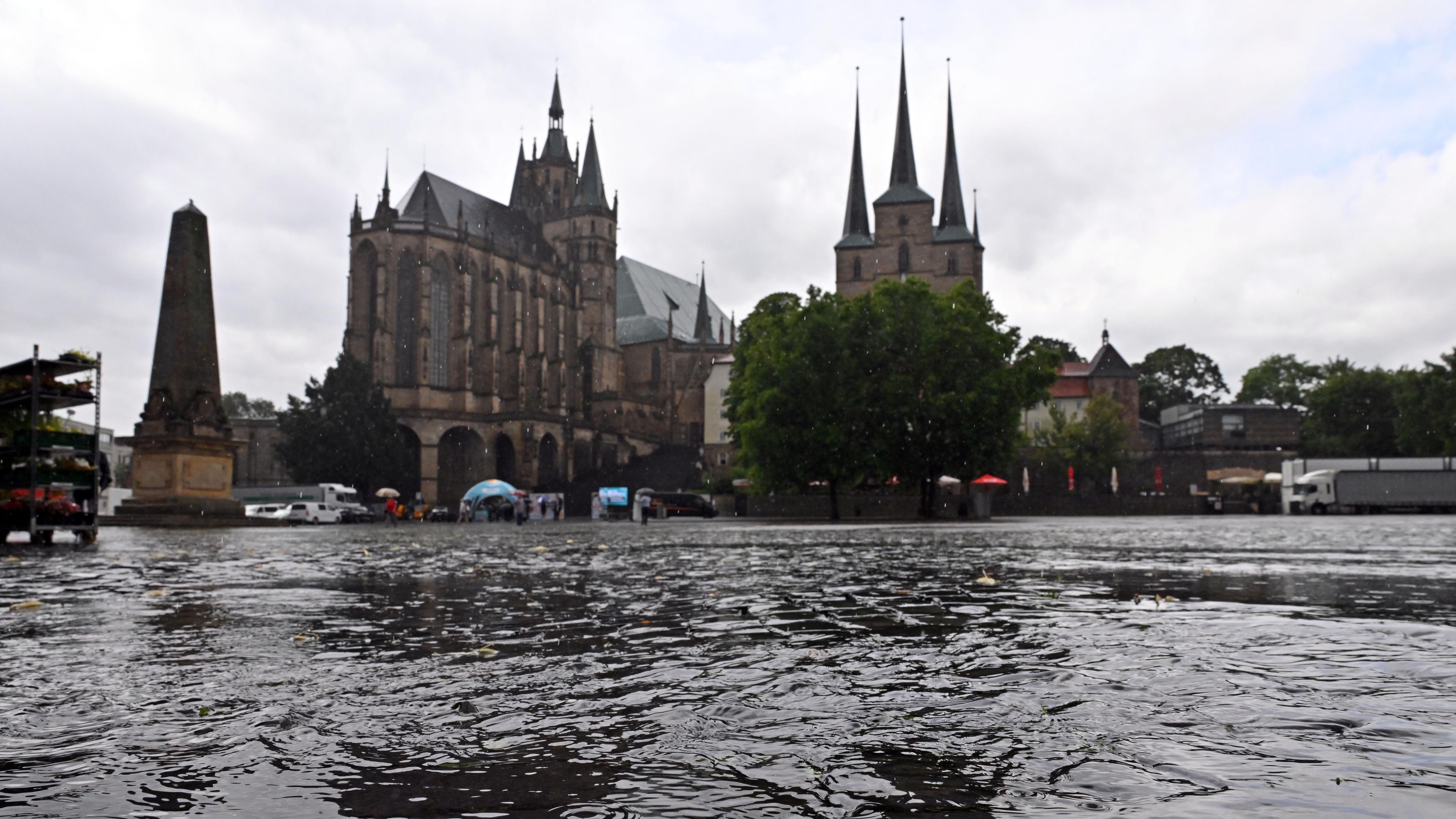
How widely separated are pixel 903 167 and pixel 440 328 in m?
40.1

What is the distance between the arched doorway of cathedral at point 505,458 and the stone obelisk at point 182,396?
5372 centimetres

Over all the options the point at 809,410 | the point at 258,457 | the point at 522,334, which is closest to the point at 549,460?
the point at 522,334

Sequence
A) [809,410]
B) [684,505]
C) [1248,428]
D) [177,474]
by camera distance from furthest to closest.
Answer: [1248,428]
[684,505]
[809,410]
[177,474]

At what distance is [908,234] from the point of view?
303 ft

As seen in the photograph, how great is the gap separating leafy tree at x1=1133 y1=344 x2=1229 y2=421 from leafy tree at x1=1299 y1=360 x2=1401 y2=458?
26.9 meters

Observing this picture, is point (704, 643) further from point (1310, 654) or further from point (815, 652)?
point (1310, 654)

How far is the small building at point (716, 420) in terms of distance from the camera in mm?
94938

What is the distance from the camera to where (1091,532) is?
25.8 meters

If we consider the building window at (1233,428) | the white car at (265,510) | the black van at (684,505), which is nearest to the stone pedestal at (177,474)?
the white car at (265,510)

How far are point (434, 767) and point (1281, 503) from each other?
71.5 m

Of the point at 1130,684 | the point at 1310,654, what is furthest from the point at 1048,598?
the point at 1130,684

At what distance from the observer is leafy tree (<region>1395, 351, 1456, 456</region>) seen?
7006cm

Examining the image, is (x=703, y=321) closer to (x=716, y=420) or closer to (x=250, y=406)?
(x=716, y=420)

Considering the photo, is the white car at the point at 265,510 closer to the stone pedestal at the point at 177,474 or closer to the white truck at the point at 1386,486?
the stone pedestal at the point at 177,474
